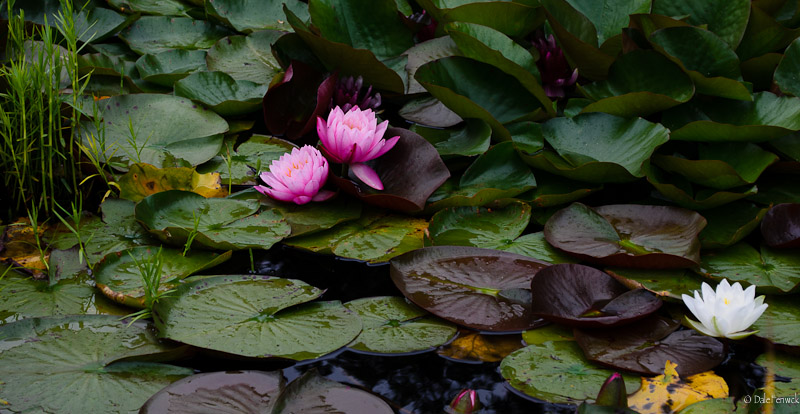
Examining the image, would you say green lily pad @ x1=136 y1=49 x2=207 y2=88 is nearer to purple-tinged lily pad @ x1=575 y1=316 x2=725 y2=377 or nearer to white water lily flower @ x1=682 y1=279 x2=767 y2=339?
purple-tinged lily pad @ x1=575 y1=316 x2=725 y2=377

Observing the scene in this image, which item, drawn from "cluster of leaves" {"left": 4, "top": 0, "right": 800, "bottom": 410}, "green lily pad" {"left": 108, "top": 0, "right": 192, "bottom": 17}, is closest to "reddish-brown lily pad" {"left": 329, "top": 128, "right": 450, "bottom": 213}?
"cluster of leaves" {"left": 4, "top": 0, "right": 800, "bottom": 410}

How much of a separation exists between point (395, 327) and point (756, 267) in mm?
1065

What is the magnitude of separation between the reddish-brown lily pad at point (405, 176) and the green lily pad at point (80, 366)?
0.84 metres

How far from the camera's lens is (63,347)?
1518mm

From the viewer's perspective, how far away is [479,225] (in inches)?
82.8

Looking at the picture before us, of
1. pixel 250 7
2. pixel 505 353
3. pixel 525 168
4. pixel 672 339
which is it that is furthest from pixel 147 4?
pixel 672 339

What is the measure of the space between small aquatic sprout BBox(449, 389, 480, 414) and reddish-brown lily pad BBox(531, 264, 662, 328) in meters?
0.36

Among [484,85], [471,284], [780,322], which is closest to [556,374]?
[471,284]

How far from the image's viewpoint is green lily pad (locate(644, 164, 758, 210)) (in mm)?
2023

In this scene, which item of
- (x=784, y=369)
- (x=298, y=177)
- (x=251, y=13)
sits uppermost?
(x=251, y=13)

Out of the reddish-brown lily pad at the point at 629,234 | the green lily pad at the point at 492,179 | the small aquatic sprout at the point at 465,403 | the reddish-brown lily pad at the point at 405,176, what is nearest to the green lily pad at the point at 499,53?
the green lily pad at the point at 492,179

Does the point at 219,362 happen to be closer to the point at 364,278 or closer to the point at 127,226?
the point at 364,278

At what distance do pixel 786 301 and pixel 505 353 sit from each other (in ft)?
2.65

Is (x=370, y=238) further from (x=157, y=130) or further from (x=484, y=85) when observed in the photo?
(x=157, y=130)
